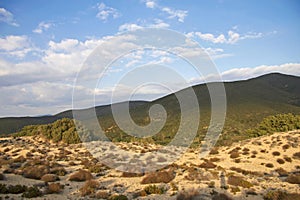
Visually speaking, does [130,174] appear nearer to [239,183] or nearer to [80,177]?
[80,177]

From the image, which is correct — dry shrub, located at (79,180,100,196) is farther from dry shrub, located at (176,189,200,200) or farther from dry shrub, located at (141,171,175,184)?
dry shrub, located at (176,189,200,200)

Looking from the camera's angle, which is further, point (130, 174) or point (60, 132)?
point (60, 132)

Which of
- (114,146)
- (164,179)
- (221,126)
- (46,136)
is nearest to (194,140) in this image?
(221,126)

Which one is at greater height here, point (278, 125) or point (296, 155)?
point (278, 125)

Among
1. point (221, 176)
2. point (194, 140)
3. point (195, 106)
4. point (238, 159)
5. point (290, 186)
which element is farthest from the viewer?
point (195, 106)

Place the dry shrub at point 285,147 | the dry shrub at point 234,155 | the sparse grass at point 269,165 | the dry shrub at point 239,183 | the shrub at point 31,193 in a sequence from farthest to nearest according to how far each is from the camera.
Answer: the dry shrub at point 234,155 < the dry shrub at point 285,147 < the sparse grass at point 269,165 < the dry shrub at point 239,183 < the shrub at point 31,193

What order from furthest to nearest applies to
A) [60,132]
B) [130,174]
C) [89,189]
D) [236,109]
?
1. [236,109]
2. [60,132]
3. [130,174]
4. [89,189]

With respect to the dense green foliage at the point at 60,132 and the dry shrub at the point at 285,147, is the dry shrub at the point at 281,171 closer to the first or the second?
the dry shrub at the point at 285,147

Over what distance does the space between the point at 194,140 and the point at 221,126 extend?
32.2 feet

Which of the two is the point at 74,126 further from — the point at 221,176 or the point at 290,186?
the point at 290,186

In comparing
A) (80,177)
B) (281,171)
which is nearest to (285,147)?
(281,171)

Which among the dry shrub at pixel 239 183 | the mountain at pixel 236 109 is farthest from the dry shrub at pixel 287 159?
the mountain at pixel 236 109

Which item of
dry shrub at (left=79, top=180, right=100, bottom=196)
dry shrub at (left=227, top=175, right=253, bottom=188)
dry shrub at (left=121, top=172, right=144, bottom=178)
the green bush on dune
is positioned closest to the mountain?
the green bush on dune

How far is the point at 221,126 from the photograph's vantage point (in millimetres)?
56469
